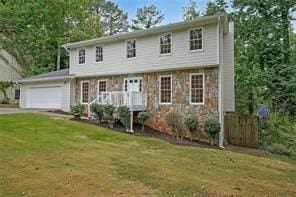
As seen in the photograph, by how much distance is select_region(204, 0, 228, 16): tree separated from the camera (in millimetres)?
26252

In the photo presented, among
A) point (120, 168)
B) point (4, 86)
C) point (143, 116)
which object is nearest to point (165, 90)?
point (143, 116)

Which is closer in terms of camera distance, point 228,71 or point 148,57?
point 148,57

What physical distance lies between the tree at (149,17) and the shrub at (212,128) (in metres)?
31.7

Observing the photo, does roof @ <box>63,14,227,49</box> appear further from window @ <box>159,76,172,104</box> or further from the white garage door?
the white garage door

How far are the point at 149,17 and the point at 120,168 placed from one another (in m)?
39.3

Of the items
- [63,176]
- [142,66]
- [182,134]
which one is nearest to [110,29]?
[142,66]

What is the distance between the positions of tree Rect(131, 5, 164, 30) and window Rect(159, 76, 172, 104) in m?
28.5

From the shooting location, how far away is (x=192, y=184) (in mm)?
7930

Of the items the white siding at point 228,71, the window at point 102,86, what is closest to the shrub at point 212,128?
the white siding at point 228,71

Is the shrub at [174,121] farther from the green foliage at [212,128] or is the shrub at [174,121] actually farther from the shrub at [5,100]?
the shrub at [5,100]

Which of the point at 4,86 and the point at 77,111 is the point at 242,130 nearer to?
the point at 77,111

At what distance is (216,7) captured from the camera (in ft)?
86.8

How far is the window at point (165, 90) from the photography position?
18219 mm

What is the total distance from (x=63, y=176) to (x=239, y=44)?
1997 centimetres
